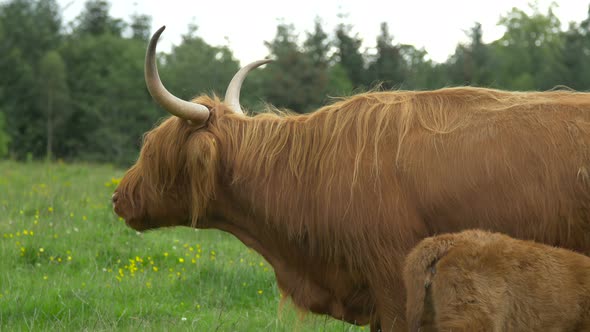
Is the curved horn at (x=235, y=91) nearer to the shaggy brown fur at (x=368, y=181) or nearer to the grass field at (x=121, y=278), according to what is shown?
the shaggy brown fur at (x=368, y=181)

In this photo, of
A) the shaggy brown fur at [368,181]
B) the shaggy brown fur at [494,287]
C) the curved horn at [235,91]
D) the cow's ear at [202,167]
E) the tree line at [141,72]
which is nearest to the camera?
the shaggy brown fur at [494,287]

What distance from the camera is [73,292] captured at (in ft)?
21.1

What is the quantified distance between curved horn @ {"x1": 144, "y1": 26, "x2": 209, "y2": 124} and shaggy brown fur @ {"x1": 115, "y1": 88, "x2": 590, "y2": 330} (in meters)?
0.10

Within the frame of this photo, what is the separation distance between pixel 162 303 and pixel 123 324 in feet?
2.12

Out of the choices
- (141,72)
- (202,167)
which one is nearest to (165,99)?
(202,167)

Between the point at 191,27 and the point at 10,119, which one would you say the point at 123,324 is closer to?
the point at 10,119

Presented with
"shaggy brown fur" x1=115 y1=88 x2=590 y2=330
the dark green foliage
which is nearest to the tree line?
the dark green foliage

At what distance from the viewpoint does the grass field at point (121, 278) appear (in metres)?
5.99

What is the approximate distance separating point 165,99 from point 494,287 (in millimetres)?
2565

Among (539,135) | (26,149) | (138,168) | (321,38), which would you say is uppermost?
(321,38)

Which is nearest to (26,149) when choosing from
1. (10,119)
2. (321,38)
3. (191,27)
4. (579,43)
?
(10,119)

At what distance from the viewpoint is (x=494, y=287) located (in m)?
A: 3.56

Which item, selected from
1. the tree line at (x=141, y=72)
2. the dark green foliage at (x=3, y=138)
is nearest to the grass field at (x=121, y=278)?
the tree line at (x=141, y=72)

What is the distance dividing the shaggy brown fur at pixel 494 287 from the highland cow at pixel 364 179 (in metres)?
0.77
